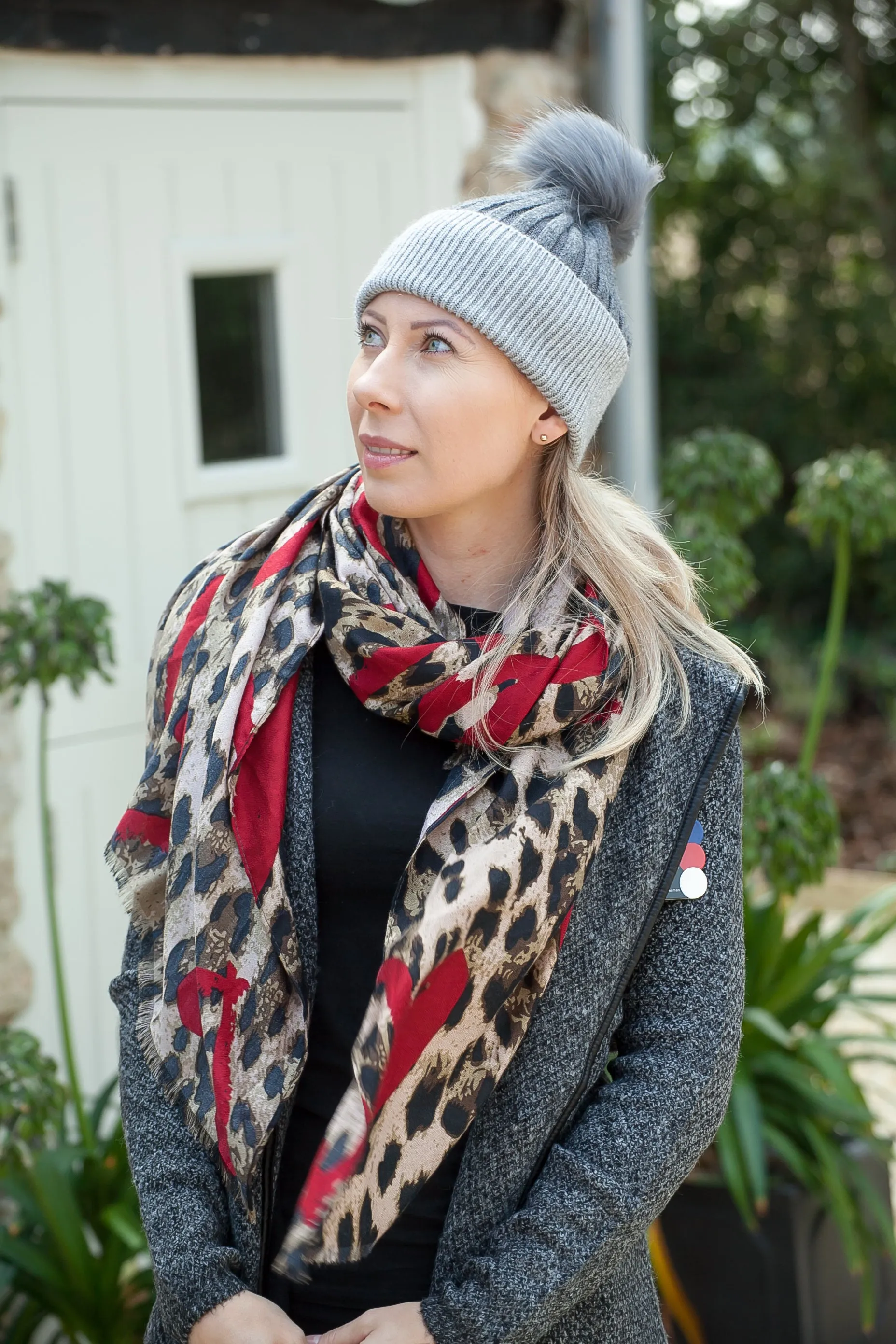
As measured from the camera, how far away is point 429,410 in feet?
4.91

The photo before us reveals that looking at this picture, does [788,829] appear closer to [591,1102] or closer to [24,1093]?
[591,1102]

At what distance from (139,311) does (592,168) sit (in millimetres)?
1799

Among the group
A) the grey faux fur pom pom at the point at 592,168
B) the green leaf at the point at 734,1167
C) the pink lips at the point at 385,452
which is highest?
the grey faux fur pom pom at the point at 592,168

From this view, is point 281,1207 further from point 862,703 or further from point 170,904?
point 862,703

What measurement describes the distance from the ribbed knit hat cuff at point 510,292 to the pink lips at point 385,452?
154 mm

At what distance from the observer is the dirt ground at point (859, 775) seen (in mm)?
6395

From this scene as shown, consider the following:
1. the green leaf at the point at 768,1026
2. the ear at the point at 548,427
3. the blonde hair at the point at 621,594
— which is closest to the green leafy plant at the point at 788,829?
the green leaf at the point at 768,1026

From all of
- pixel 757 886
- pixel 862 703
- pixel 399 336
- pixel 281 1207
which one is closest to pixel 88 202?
pixel 399 336

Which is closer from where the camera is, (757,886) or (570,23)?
(570,23)

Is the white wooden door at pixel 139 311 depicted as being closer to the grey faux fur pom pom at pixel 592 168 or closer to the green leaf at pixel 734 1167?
the green leaf at pixel 734 1167

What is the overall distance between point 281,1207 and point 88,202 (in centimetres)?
225

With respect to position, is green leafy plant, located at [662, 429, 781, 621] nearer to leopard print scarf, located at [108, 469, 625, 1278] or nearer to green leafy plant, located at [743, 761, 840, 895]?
green leafy plant, located at [743, 761, 840, 895]

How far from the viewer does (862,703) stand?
8.05 meters

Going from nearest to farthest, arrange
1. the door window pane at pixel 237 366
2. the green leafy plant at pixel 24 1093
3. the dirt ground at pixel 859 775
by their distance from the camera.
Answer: the green leafy plant at pixel 24 1093, the door window pane at pixel 237 366, the dirt ground at pixel 859 775
